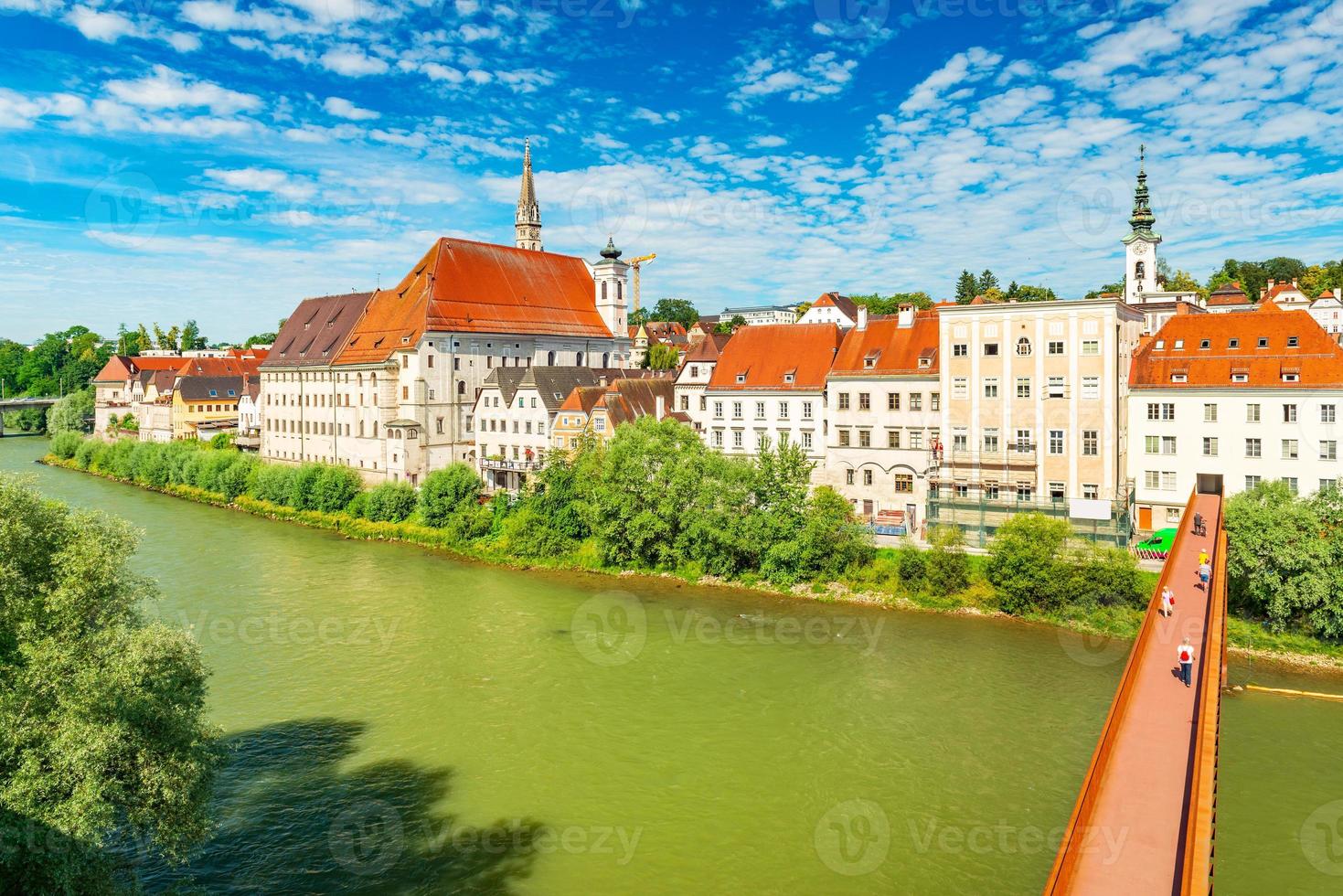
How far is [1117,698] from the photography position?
11.6 meters

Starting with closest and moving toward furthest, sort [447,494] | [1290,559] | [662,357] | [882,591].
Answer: [1290,559], [882,591], [447,494], [662,357]

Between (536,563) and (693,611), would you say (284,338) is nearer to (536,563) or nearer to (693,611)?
(536,563)

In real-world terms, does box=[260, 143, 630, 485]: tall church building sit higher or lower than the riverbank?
higher

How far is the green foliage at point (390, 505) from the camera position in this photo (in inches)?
1702

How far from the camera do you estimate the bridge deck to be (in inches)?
325

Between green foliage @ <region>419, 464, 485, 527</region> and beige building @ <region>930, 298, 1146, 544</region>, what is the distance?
2095 cm

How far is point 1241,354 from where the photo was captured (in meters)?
31.4

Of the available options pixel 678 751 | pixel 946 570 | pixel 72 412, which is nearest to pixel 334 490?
pixel 946 570

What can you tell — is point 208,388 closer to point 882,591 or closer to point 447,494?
point 447,494

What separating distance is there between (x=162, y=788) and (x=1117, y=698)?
503 inches

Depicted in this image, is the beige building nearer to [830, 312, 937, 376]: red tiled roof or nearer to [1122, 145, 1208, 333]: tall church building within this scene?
[830, 312, 937, 376]: red tiled roof

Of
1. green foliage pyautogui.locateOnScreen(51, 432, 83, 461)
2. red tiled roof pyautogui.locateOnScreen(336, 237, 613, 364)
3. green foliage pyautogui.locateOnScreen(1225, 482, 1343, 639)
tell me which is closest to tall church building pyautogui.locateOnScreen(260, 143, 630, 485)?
red tiled roof pyautogui.locateOnScreen(336, 237, 613, 364)

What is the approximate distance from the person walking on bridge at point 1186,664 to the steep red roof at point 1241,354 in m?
22.3

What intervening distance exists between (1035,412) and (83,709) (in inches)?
1210
